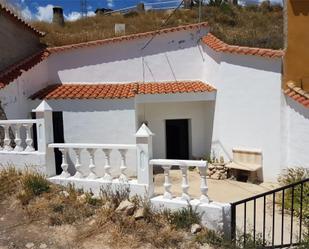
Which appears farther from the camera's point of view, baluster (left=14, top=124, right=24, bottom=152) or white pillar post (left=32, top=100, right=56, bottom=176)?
baluster (left=14, top=124, right=24, bottom=152)

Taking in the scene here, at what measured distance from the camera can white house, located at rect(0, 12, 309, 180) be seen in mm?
11578

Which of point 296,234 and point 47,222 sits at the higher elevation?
point 47,222

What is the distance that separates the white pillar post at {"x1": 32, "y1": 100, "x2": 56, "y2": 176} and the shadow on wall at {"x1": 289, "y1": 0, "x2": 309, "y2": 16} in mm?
7179

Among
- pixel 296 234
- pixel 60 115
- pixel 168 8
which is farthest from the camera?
pixel 168 8

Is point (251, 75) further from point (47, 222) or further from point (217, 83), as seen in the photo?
point (47, 222)

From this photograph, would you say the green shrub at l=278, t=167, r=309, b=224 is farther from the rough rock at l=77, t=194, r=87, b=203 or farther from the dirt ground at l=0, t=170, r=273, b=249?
the rough rock at l=77, t=194, r=87, b=203

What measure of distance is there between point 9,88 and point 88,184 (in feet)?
18.0

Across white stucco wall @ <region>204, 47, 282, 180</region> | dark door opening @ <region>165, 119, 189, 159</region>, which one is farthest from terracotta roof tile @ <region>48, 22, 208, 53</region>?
dark door opening @ <region>165, 119, 189, 159</region>

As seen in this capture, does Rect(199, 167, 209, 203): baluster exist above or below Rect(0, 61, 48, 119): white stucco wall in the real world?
below

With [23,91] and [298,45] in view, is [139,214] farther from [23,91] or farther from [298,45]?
[23,91]

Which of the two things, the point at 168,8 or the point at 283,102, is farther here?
the point at 168,8

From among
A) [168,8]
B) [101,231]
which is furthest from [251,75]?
[168,8]

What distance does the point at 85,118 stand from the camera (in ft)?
41.7

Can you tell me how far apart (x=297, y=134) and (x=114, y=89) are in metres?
6.18
